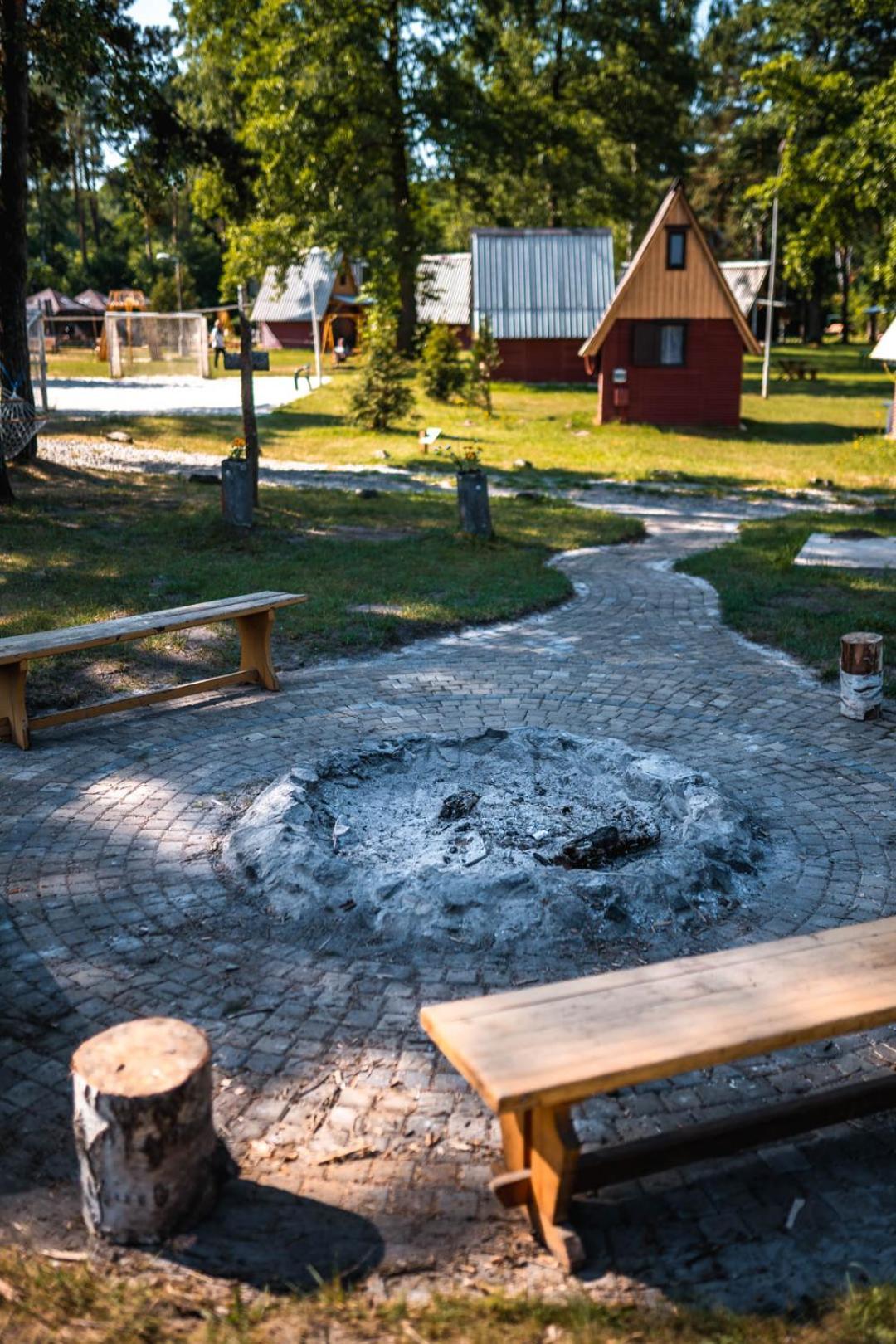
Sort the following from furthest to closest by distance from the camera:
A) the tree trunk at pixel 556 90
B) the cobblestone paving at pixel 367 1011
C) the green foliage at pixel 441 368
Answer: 1. the tree trunk at pixel 556 90
2. the green foliage at pixel 441 368
3. the cobblestone paving at pixel 367 1011

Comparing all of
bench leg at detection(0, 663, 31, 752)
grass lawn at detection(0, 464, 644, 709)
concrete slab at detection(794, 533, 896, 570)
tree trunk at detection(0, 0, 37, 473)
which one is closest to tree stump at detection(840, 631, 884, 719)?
grass lawn at detection(0, 464, 644, 709)

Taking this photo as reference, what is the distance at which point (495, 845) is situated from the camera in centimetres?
556

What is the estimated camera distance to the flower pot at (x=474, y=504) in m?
13.9

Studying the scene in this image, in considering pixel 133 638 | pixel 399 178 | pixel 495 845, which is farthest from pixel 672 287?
pixel 495 845

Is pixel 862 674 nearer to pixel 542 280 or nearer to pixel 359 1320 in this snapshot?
pixel 359 1320

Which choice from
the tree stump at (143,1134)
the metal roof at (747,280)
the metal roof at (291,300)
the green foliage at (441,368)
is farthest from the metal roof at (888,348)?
the metal roof at (291,300)

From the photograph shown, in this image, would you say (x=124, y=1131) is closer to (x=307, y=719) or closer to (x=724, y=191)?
(x=307, y=719)

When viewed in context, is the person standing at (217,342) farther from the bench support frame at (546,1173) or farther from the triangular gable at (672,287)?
the bench support frame at (546,1173)

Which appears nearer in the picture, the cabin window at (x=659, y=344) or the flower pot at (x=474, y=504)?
the flower pot at (x=474, y=504)

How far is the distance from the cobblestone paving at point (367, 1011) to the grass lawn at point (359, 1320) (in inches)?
4.9

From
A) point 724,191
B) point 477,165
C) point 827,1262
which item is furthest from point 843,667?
point 724,191

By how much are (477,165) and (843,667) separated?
32.3 metres

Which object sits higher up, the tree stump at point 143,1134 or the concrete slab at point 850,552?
the concrete slab at point 850,552

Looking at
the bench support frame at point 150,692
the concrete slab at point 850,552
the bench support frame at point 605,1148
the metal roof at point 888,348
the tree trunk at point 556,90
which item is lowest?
the bench support frame at point 605,1148
